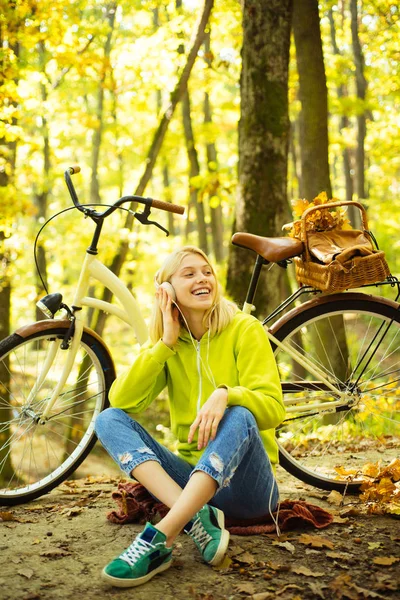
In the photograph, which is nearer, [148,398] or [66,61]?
[148,398]

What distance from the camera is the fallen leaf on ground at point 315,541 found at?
251cm

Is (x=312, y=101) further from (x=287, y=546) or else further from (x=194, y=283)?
(x=287, y=546)

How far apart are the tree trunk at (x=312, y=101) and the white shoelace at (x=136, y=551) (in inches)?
154

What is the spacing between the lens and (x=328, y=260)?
2.94 meters

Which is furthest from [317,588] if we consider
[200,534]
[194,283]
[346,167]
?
[346,167]

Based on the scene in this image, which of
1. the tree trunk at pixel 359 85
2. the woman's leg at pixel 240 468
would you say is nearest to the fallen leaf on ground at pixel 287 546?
the woman's leg at pixel 240 468

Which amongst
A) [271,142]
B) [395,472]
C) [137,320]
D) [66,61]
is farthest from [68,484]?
[66,61]

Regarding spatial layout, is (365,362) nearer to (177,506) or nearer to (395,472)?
(395,472)

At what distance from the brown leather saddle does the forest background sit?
3.93ft

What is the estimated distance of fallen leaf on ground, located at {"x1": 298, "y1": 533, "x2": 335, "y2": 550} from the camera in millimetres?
2514

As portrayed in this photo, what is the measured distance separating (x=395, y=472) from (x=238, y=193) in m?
2.18

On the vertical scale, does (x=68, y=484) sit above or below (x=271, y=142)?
below

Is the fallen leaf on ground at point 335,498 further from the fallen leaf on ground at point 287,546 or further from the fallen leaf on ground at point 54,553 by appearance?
the fallen leaf on ground at point 54,553

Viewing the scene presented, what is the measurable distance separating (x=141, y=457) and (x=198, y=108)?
13914 millimetres
